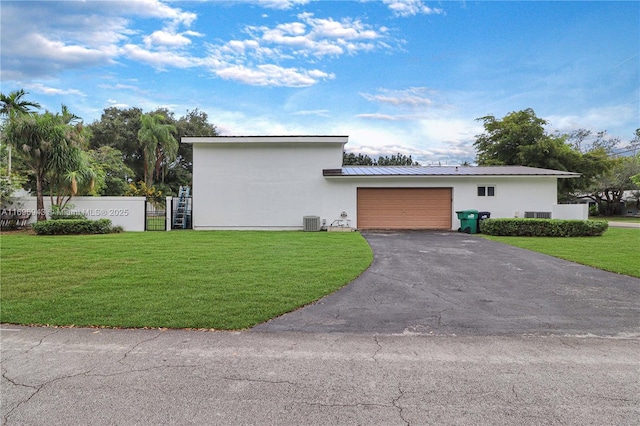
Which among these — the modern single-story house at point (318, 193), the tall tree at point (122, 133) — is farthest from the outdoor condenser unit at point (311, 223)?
the tall tree at point (122, 133)

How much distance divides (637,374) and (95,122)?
43175mm

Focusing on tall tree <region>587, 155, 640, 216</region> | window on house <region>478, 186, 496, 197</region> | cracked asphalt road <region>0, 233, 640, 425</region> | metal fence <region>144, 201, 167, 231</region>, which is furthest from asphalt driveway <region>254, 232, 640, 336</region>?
tall tree <region>587, 155, 640, 216</region>

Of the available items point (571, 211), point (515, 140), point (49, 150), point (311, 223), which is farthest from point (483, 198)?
point (49, 150)

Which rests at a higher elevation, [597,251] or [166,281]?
[597,251]

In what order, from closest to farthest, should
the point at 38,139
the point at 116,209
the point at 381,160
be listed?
the point at 38,139 < the point at 116,209 < the point at 381,160

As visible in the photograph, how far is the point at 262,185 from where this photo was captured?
17375 millimetres

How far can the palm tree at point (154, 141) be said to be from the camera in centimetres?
3216

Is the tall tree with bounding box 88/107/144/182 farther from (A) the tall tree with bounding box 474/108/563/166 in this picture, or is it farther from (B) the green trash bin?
(A) the tall tree with bounding box 474/108/563/166

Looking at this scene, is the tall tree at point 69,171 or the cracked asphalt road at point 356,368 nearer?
the cracked asphalt road at point 356,368

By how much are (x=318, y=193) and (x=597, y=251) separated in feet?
36.1

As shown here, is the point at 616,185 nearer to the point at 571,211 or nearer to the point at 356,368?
the point at 571,211

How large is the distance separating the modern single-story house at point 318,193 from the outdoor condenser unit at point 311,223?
1.56 feet

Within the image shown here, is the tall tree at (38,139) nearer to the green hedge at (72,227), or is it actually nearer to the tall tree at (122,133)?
the green hedge at (72,227)

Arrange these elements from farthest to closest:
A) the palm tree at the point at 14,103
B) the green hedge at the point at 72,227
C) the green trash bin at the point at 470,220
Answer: the palm tree at the point at 14,103 < the green trash bin at the point at 470,220 < the green hedge at the point at 72,227
